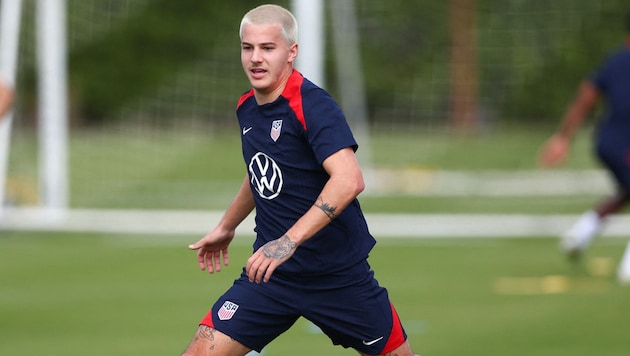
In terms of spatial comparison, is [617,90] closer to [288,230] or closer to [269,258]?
[288,230]

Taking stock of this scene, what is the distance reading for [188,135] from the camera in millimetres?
29641

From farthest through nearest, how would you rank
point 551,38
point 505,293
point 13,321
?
point 551,38
point 505,293
point 13,321

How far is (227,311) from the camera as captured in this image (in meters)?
5.44

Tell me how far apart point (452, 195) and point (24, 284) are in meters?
12.5

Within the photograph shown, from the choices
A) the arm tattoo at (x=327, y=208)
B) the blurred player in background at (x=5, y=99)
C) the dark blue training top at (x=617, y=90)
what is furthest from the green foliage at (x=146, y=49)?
the arm tattoo at (x=327, y=208)

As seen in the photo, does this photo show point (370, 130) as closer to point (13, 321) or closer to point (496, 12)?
point (496, 12)

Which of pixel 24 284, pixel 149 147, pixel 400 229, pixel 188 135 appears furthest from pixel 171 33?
pixel 24 284

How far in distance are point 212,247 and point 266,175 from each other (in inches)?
24.7

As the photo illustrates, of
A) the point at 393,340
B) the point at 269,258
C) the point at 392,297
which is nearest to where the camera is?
the point at 269,258

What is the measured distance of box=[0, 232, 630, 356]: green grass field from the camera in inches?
328

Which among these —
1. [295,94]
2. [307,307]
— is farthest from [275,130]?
[307,307]

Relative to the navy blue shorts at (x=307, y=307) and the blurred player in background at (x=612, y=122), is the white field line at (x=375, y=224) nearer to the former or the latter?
the blurred player in background at (x=612, y=122)

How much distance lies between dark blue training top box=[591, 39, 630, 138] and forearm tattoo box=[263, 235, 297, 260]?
21.8 ft

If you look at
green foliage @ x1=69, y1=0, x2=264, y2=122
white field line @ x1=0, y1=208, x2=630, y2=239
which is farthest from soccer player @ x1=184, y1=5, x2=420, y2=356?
green foliage @ x1=69, y1=0, x2=264, y2=122
